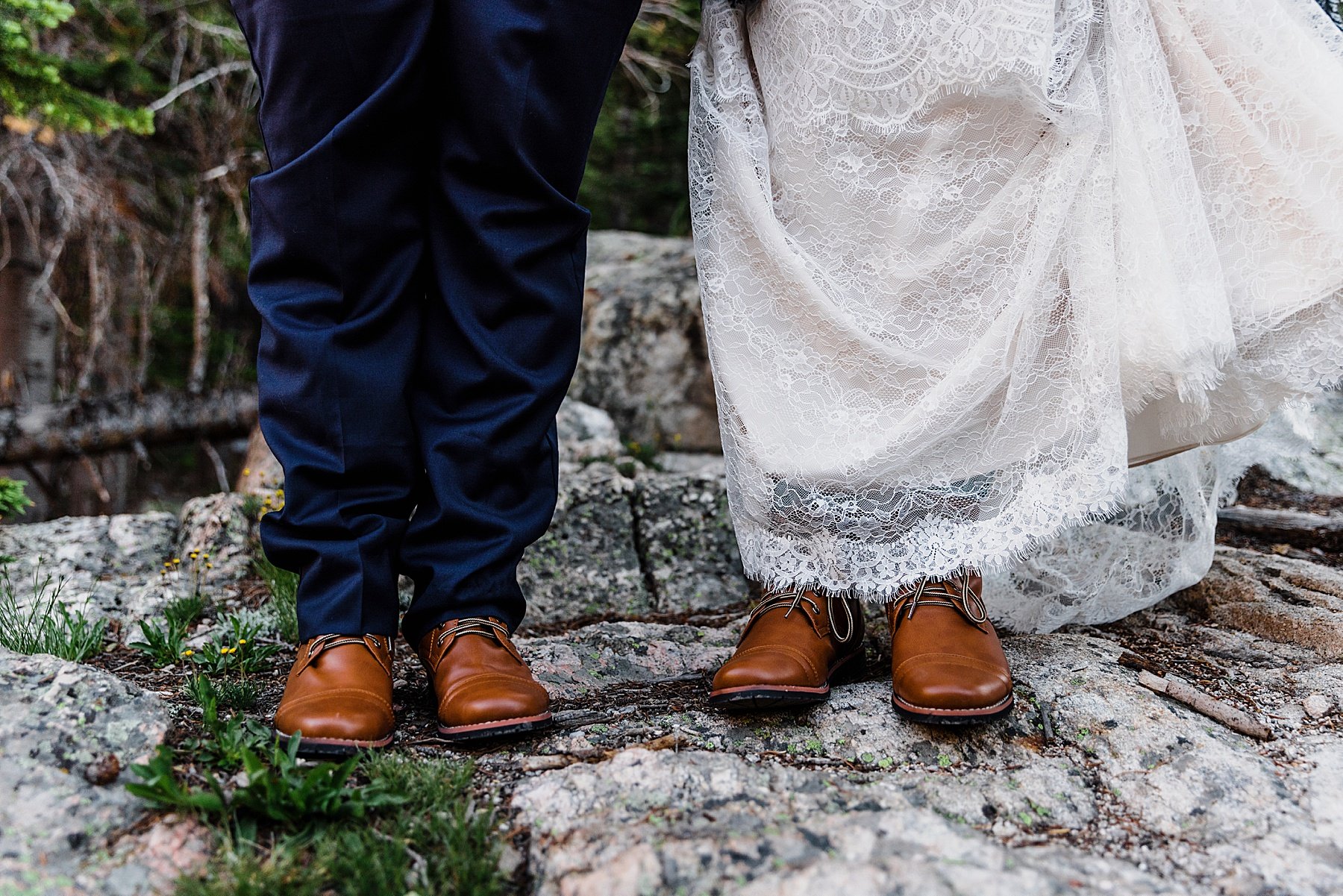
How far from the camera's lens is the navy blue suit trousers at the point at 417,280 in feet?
4.95

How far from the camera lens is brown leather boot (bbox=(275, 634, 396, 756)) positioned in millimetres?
1383

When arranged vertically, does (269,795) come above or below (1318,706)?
below

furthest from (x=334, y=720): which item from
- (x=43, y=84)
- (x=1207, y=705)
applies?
(x=43, y=84)

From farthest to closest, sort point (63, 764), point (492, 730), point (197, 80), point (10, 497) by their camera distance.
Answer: point (197, 80) → point (10, 497) → point (492, 730) → point (63, 764)

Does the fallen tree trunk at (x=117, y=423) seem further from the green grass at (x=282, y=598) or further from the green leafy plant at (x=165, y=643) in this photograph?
the green leafy plant at (x=165, y=643)

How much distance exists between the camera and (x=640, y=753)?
4.50ft

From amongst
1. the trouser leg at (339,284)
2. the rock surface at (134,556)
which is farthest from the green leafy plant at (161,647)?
the trouser leg at (339,284)

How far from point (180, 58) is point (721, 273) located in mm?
4276

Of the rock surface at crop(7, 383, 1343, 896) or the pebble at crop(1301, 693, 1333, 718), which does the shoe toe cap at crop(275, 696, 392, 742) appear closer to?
the rock surface at crop(7, 383, 1343, 896)

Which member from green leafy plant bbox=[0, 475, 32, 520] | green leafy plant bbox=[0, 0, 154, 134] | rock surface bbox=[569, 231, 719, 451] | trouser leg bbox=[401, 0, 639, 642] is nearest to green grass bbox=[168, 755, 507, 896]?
trouser leg bbox=[401, 0, 639, 642]

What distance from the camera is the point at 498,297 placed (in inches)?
64.1

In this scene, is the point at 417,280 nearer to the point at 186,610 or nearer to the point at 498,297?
the point at 498,297

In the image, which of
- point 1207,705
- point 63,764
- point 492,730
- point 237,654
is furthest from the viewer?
point 237,654

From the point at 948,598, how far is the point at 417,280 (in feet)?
3.75
